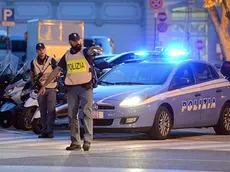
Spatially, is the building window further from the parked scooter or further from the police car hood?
the police car hood

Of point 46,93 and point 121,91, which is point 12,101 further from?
point 121,91

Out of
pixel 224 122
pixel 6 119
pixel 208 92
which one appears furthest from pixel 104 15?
pixel 208 92

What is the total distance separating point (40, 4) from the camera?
1934 inches

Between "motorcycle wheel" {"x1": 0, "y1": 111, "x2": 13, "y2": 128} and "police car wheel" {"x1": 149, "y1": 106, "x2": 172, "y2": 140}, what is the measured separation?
14.7 feet

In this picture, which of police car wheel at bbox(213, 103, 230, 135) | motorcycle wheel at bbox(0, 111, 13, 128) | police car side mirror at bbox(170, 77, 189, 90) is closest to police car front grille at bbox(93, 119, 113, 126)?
police car side mirror at bbox(170, 77, 189, 90)

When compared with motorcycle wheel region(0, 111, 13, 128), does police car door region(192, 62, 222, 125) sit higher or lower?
higher

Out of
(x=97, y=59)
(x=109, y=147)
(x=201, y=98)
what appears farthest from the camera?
(x=97, y=59)

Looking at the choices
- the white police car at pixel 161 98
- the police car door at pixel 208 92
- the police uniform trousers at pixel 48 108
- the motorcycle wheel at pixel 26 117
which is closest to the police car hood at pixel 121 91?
the white police car at pixel 161 98

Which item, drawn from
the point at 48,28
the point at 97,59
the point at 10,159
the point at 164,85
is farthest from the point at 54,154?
the point at 48,28

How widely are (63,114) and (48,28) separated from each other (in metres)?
17.3

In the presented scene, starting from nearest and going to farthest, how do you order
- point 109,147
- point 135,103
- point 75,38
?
point 75,38, point 109,147, point 135,103

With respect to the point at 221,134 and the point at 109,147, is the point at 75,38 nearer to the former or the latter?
the point at 109,147

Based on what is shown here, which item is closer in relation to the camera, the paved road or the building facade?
the paved road

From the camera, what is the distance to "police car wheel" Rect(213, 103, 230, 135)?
16.4 meters
